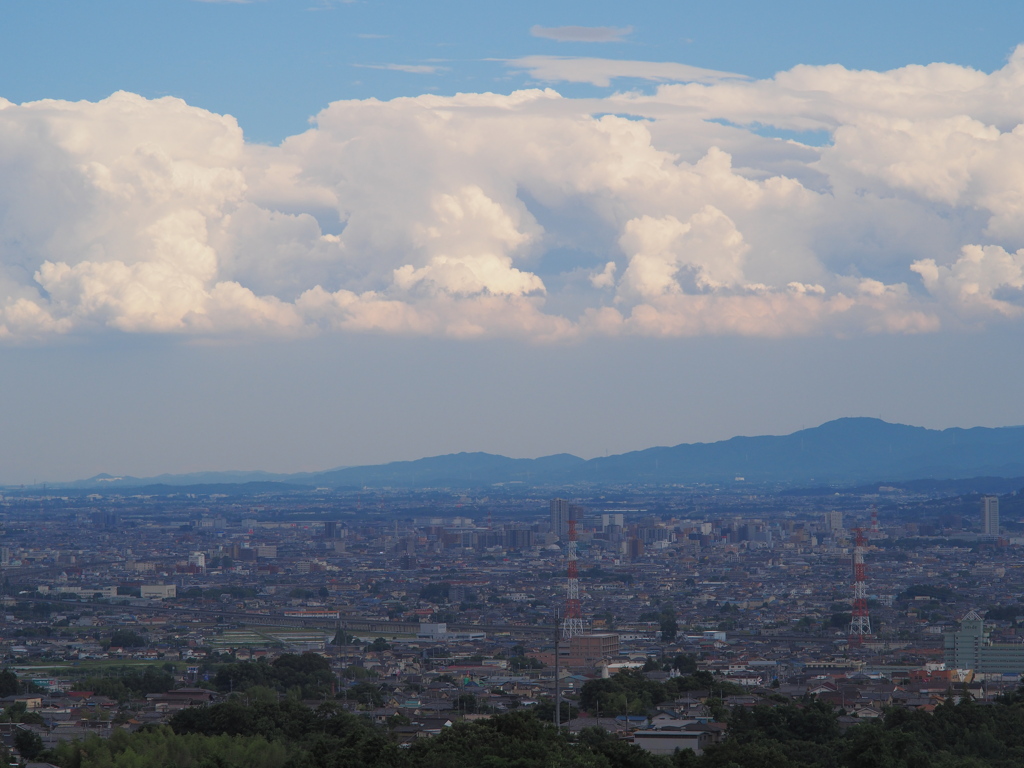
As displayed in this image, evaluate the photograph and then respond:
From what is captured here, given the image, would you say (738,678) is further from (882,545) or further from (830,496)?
(830,496)

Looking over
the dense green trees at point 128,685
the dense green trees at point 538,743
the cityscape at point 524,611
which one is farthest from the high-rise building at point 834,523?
the dense green trees at point 538,743

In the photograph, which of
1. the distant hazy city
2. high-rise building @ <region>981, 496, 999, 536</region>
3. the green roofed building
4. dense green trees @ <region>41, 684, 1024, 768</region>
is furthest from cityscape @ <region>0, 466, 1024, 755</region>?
dense green trees @ <region>41, 684, 1024, 768</region>

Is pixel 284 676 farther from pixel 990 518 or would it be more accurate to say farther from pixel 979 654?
pixel 990 518

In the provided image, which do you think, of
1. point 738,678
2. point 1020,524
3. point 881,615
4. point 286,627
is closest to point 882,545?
point 1020,524

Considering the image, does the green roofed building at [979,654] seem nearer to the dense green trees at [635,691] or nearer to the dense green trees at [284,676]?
the dense green trees at [635,691]

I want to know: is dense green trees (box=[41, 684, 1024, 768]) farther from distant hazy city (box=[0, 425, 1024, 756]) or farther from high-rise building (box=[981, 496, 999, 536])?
high-rise building (box=[981, 496, 999, 536])

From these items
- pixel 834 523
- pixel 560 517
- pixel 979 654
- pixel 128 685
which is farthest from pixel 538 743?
pixel 834 523
